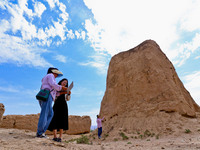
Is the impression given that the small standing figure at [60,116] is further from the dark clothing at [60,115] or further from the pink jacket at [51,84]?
the pink jacket at [51,84]

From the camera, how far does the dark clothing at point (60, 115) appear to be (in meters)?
3.06

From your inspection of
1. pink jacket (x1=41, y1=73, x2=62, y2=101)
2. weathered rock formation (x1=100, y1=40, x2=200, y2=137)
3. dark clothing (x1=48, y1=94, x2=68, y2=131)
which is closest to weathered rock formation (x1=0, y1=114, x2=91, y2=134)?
weathered rock formation (x1=100, y1=40, x2=200, y2=137)

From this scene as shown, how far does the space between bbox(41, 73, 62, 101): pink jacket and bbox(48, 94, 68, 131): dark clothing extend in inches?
7.2

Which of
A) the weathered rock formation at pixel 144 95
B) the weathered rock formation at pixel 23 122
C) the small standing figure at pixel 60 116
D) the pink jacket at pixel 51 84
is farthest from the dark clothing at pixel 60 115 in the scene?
the weathered rock formation at pixel 23 122

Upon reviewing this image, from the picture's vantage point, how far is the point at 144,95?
7711 mm

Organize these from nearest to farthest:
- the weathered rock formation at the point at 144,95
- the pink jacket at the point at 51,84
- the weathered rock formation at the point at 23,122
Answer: the pink jacket at the point at 51,84
the weathered rock formation at the point at 144,95
the weathered rock formation at the point at 23,122

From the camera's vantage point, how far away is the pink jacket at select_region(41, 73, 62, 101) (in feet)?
9.68

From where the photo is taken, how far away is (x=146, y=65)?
826cm

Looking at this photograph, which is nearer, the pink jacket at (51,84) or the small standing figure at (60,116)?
the pink jacket at (51,84)

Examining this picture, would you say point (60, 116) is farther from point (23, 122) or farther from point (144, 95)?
point (23, 122)

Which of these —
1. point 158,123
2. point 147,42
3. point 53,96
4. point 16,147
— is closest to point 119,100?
point 158,123

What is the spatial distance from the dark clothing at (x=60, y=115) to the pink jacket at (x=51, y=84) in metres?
0.18

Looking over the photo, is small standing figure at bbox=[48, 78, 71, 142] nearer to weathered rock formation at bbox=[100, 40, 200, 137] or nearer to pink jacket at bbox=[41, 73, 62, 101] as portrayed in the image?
pink jacket at bbox=[41, 73, 62, 101]

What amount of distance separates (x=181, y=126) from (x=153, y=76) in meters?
2.73
